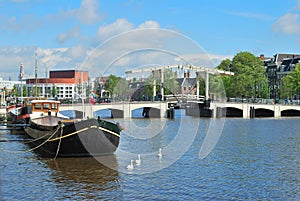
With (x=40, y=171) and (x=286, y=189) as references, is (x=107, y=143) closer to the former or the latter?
(x=40, y=171)

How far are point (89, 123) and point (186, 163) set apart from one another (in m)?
6.36

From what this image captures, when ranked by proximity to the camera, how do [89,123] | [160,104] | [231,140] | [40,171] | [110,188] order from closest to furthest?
1. [110,188]
2. [40,171]
3. [89,123]
4. [231,140]
5. [160,104]

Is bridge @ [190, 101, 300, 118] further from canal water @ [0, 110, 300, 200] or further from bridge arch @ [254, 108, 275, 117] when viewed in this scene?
canal water @ [0, 110, 300, 200]

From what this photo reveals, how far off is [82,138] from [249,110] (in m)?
73.9

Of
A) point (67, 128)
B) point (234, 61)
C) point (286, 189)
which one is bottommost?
point (286, 189)

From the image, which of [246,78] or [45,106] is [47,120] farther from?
[246,78]

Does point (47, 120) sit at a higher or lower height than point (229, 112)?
higher

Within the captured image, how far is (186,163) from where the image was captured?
30.5 m

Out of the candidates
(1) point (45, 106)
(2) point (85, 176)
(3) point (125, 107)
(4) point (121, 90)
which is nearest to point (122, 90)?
(4) point (121, 90)

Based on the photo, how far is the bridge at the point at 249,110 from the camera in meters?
97.5

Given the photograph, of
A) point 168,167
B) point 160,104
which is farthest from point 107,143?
point 160,104

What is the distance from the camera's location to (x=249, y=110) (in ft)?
327

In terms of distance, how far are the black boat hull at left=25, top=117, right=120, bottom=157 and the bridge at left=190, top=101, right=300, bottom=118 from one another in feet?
214

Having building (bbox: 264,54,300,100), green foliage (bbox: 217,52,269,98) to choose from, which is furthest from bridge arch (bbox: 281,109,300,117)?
building (bbox: 264,54,300,100)
